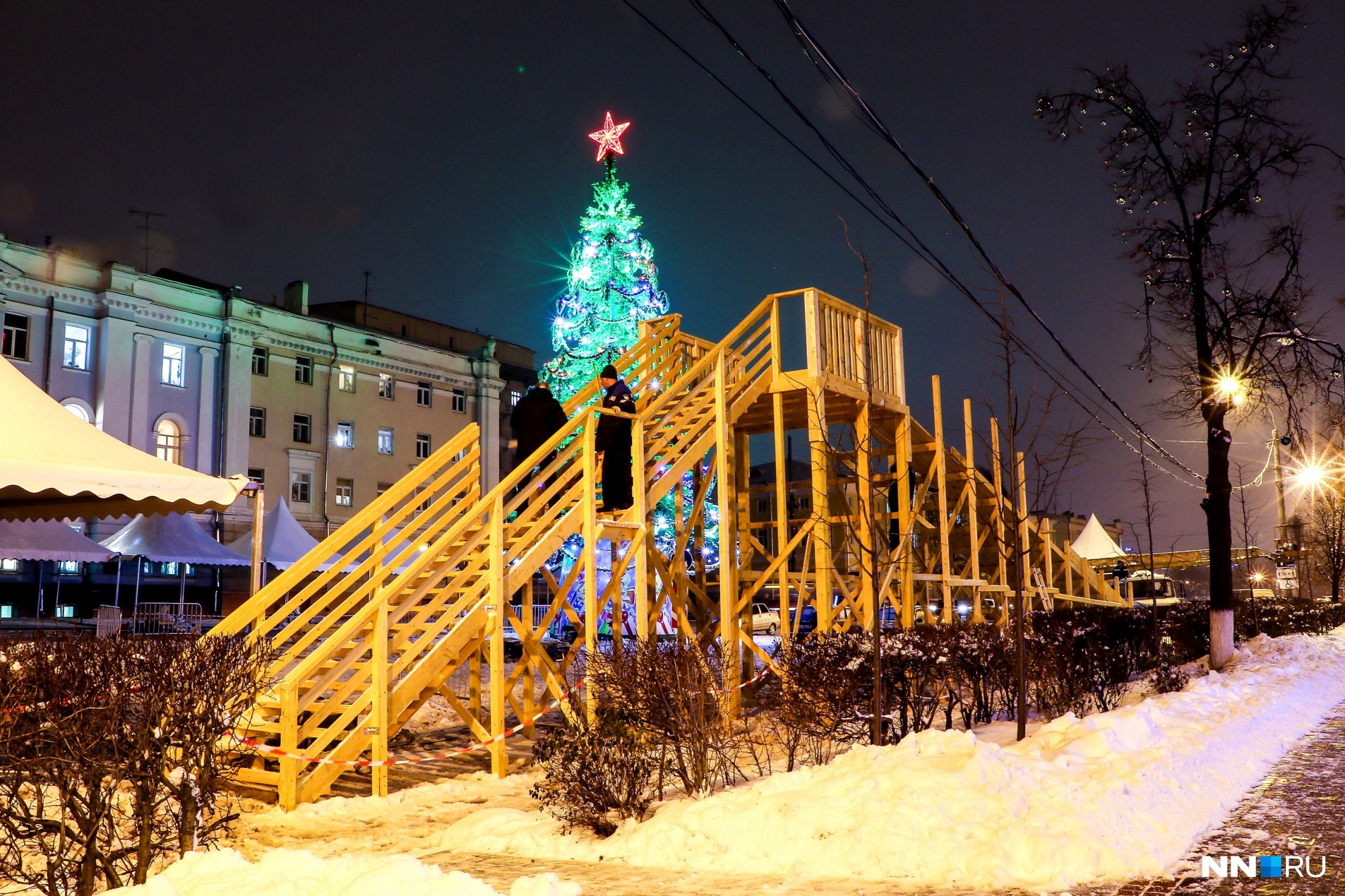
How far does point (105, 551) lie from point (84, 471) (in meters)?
15.0

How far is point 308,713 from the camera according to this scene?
1170 cm

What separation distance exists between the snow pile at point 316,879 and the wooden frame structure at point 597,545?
1979mm

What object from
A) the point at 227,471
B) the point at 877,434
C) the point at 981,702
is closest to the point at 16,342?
the point at 227,471

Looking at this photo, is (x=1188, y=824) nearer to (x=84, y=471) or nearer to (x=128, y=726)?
(x=128, y=726)

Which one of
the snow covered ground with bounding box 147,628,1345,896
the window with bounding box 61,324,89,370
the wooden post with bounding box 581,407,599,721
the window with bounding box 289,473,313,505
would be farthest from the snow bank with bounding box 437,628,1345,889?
the window with bounding box 289,473,313,505

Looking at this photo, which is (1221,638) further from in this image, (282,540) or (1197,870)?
(282,540)

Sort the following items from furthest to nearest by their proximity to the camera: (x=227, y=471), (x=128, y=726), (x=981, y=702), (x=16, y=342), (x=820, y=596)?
1. (x=227, y=471)
2. (x=16, y=342)
3. (x=820, y=596)
4. (x=981, y=702)
5. (x=128, y=726)

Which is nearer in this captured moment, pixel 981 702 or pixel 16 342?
pixel 981 702

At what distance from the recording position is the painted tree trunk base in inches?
678

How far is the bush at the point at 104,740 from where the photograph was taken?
5.82m

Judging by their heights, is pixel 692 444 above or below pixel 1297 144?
below

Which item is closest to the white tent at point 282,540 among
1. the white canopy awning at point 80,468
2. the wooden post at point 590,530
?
the white canopy awning at point 80,468

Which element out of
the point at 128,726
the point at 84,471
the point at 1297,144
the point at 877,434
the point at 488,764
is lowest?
the point at 488,764

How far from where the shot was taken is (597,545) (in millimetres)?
15688
